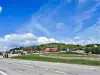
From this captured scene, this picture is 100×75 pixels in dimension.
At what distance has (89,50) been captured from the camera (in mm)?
196000

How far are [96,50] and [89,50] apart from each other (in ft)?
39.2

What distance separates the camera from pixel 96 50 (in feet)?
605
